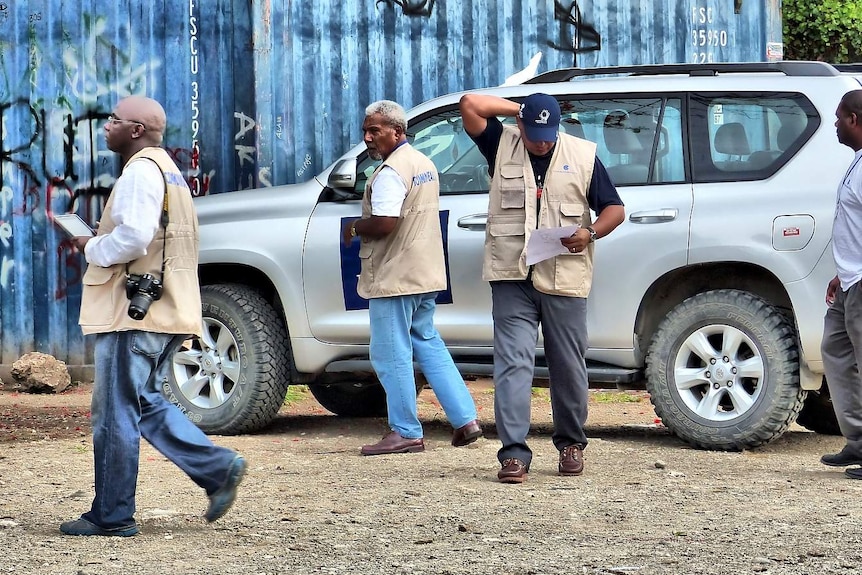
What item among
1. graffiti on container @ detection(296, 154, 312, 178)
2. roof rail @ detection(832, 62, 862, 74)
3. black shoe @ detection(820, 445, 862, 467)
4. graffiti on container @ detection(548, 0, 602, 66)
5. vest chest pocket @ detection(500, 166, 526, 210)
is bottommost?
black shoe @ detection(820, 445, 862, 467)

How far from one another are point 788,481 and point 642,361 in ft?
4.28

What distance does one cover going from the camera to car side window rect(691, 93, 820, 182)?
725 centimetres

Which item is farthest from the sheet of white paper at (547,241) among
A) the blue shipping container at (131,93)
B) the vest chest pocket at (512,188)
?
the blue shipping container at (131,93)

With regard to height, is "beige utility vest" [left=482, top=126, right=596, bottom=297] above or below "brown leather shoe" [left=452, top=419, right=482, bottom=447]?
above

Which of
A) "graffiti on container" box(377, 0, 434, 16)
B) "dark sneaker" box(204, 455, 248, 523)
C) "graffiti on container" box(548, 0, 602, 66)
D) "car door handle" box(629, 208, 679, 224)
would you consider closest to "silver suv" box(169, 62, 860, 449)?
"car door handle" box(629, 208, 679, 224)

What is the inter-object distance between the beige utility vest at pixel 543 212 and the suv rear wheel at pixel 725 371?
1.02m

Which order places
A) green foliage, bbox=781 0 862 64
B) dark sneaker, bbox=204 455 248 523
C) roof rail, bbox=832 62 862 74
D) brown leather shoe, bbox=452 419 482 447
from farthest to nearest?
green foliage, bbox=781 0 862 64 → roof rail, bbox=832 62 862 74 → brown leather shoe, bbox=452 419 482 447 → dark sneaker, bbox=204 455 248 523

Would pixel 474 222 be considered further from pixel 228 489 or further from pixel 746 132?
pixel 228 489

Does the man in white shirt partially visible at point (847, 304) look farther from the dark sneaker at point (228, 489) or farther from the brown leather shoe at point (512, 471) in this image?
the dark sneaker at point (228, 489)

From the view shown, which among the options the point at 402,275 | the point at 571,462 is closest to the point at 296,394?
the point at 402,275

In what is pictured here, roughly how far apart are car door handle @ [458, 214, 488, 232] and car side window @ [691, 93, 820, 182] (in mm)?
1112

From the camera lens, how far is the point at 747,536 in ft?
17.0

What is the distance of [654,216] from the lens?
7.33 meters

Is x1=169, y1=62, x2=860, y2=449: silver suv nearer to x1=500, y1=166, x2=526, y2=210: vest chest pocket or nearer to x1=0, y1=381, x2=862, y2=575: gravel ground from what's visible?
x1=0, y1=381, x2=862, y2=575: gravel ground
